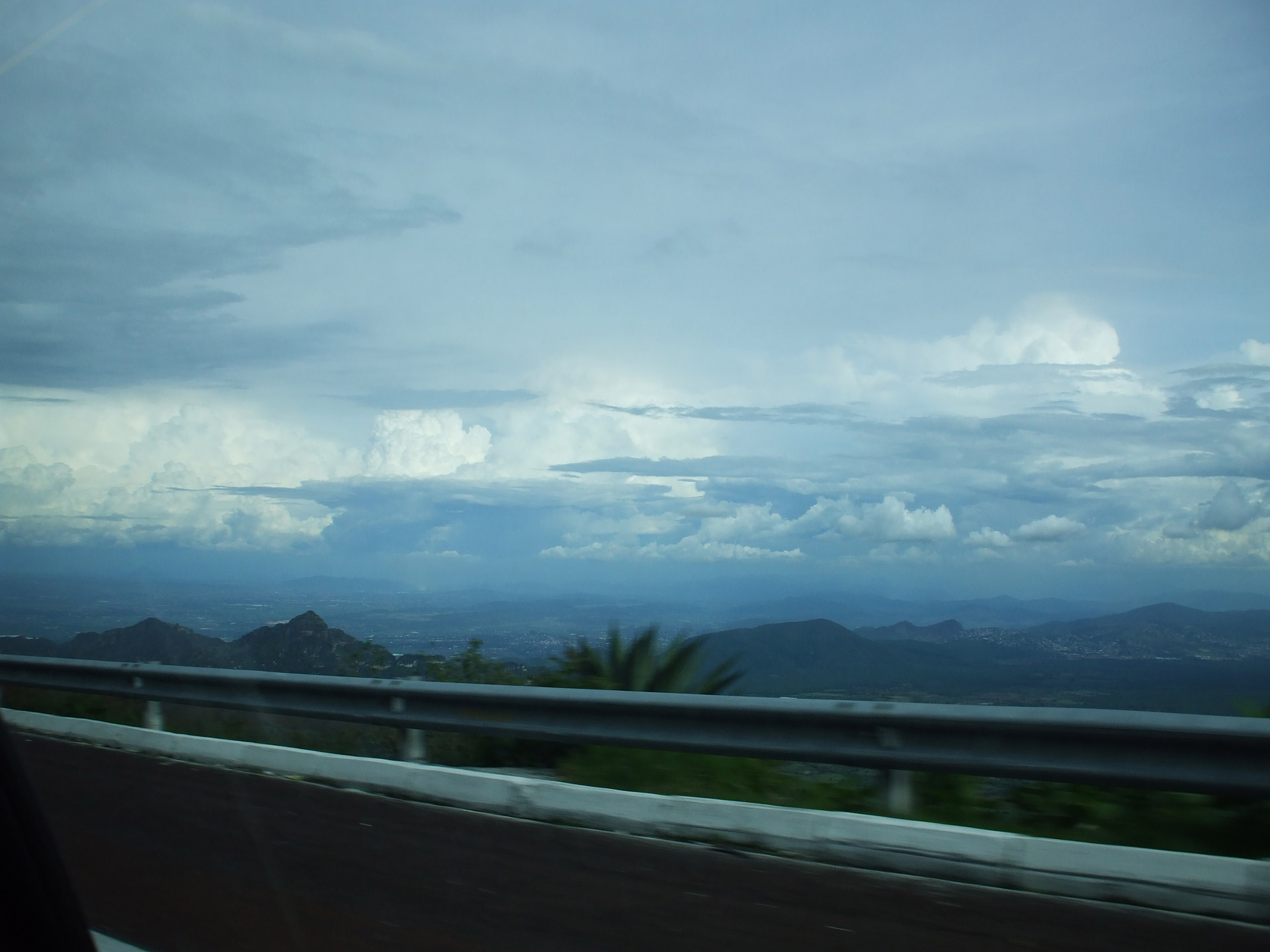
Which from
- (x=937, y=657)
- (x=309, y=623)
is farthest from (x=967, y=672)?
(x=309, y=623)

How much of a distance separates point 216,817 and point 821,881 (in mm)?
4158

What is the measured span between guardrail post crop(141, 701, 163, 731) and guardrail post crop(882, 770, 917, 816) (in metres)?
7.76

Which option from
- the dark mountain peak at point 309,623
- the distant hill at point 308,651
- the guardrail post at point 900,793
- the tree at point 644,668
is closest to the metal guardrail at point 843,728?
the guardrail post at point 900,793

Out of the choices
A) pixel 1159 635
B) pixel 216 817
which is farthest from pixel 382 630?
pixel 1159 635

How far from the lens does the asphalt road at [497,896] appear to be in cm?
466

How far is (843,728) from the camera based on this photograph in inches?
250

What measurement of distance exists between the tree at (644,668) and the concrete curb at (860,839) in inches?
87.3

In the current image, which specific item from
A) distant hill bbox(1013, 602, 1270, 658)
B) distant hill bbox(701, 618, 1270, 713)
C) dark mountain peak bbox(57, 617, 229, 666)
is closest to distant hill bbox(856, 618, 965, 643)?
distant hill bbox(701, 618, 1270, 713)

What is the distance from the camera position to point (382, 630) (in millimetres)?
17641

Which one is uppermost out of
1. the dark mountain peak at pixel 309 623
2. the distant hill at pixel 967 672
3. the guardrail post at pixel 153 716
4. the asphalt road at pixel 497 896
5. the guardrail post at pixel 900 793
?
the dark mountain peak at pixel 309 623

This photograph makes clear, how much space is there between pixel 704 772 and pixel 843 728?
4.67ft

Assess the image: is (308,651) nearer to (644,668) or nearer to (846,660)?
(644,668)

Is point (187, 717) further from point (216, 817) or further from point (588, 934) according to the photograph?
point (588, 934)

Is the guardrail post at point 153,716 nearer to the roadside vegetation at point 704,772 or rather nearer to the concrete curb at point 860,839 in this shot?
the roadside vegetation at point 704,772
